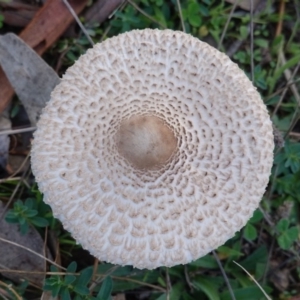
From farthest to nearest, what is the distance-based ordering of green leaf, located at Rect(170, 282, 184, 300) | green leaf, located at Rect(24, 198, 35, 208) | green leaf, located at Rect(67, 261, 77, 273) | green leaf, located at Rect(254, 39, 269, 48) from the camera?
green leaf, located at Rect(254, 39, 269, 48)
green leaf, located at Rect(170, 282, 184, 300)
green leaf, located at Rect(24, 198, 35, 208)
green leaf, located at Rect(67, 261, 77, 273)

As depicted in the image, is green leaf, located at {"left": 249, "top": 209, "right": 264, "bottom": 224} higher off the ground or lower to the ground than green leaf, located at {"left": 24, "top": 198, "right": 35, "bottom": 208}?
lower

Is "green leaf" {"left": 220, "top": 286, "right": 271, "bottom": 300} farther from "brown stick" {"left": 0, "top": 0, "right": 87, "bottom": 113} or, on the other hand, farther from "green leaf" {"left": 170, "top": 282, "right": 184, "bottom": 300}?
"brown stick" {"left": 0, "top": 0, "right": 87, "bottom": 113}

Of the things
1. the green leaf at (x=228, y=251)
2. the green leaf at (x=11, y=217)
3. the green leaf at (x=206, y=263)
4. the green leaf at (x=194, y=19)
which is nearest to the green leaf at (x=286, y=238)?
the green leaf at (x=228, y=251)

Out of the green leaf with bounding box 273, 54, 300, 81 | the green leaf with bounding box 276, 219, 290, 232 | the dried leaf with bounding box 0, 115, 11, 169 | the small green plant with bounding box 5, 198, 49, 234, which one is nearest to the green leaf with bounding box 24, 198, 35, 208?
the small green plant with bounding box 5, 198, 49, 234

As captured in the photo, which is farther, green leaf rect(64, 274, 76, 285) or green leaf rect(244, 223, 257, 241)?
green leaf rect(244, 223, 257, 241)

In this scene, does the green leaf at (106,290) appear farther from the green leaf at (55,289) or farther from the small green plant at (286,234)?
the small green plant at (286,234)

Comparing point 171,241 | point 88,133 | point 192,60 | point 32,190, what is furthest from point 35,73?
point 171,241

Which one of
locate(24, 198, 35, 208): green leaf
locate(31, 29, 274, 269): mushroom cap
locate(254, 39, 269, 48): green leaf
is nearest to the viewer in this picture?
locate(31, 29, 274, 269): mushroom cap
